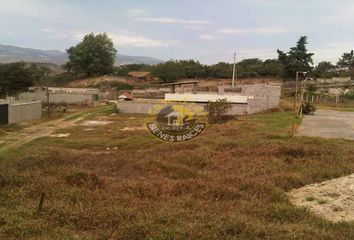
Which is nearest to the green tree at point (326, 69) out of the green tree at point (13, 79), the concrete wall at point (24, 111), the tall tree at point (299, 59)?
the tall tree at point (299, 59)

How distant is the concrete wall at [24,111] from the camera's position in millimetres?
35031

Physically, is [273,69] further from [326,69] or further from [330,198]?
[330,198]

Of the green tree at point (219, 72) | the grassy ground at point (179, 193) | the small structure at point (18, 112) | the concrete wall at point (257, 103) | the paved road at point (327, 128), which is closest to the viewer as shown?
the grassy ground at point (179, 193)

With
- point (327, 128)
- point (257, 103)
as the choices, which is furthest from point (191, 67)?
point (327, 128)

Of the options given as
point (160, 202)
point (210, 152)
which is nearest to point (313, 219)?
point (160, 202)

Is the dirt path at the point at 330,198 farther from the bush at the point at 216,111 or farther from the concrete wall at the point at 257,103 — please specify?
the concrete wall at the point at 257,103

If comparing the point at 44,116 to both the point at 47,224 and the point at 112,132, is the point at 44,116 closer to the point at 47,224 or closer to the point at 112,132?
the point at 112,132

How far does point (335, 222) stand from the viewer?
26.7 ft

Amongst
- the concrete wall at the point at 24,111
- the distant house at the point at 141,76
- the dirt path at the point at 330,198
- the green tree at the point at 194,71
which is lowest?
the concrete wall at the point at 24,111

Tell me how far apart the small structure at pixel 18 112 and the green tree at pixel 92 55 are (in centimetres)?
4730

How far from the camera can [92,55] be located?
87.4 m

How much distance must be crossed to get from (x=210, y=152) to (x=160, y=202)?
26.3ft

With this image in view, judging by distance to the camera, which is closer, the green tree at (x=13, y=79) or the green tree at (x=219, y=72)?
the green tree at (x=13, y=79)

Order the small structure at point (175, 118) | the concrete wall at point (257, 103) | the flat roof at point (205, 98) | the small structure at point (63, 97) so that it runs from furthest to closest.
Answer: the small structure at point (63, 97) < the flat roof at point (205, 98) < the concrete wall at point (257, 103) < the small structure at point (175, 118)
